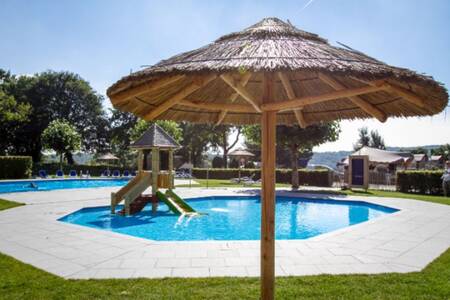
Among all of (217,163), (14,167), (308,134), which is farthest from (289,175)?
(14,167)

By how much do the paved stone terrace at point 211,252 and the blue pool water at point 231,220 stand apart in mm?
2271

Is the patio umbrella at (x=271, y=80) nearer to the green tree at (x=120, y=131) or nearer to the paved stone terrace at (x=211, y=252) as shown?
the paved stone terrace at (x=211, y=252)

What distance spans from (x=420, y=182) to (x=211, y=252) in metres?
16.9

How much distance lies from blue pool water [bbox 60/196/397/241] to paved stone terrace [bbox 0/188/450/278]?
227 cm

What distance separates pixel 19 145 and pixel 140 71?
43.3 meters

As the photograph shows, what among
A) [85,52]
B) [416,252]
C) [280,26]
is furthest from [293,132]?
[280,26]

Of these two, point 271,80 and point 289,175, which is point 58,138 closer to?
point 289,175

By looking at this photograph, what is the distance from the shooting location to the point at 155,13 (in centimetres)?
949

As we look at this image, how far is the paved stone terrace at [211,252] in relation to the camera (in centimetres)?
488

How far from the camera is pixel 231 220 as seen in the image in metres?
12.0

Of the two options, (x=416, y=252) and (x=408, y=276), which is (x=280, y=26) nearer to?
(x=408, y=276)

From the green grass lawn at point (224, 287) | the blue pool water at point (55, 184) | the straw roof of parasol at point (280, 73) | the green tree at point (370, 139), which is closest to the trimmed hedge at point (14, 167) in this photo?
the blue pool water at point (55, 184)

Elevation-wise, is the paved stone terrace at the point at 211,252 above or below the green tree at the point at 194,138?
below

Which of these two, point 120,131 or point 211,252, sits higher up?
point 120,131
